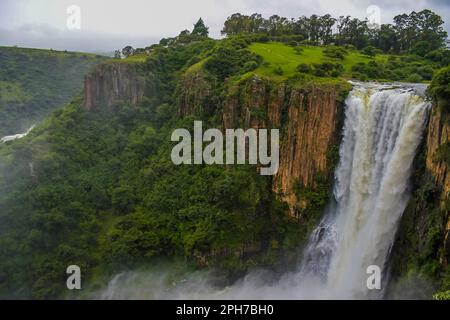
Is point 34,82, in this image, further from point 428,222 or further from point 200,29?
point 428,222

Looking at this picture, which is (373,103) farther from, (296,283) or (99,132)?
(99,132)

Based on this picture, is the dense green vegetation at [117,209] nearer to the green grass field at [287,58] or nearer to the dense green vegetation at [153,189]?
the dense green vegetation at [153,189]

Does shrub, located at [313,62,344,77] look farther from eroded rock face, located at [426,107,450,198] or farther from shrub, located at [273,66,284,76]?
eroded rock face, located at [426,107,450,198]

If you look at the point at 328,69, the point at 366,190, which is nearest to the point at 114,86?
the point at 328,69

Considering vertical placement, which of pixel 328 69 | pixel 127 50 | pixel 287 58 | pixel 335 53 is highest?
pixel 127 50

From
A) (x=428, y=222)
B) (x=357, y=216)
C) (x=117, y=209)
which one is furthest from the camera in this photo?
(x=117, y=209)

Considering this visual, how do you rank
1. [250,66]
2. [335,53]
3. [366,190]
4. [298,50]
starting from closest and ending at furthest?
[366,190]
[250,66]
[335,53]
[298,50]

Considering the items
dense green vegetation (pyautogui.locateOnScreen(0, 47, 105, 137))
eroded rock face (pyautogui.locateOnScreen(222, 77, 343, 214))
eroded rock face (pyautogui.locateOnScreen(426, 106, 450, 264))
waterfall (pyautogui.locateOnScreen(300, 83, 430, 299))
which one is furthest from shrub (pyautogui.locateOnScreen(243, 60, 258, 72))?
dense green vegetation (pyautogui.locateOnScreen(0, 47, 105, 137))
